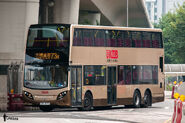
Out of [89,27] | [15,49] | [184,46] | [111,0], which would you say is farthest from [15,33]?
[184,46]

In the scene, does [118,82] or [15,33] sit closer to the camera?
[118,82]

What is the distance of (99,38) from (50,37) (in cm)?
277

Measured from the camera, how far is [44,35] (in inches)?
1006

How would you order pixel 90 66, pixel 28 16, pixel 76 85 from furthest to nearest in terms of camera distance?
1. pixel 28 16
2. pixel 90 66
3. pixel 76 85

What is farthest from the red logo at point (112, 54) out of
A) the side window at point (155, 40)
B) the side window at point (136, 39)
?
the side window at point (155, 40)

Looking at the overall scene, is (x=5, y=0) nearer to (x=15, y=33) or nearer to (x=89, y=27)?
(x=15, y=33)

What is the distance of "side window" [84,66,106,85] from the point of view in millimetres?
26592

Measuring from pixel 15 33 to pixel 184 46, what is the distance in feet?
172

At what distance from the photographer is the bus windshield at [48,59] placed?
25.3 metres

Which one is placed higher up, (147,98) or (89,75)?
(89,75)

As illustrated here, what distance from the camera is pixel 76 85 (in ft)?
85.0

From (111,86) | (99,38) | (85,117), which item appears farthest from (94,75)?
(85,117)

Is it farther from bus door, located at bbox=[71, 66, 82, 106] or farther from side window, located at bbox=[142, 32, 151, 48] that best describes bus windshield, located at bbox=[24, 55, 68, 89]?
side window, located at bbox=[142, 32, 151, 48]

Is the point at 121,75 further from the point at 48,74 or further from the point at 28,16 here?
the point at 28,16
